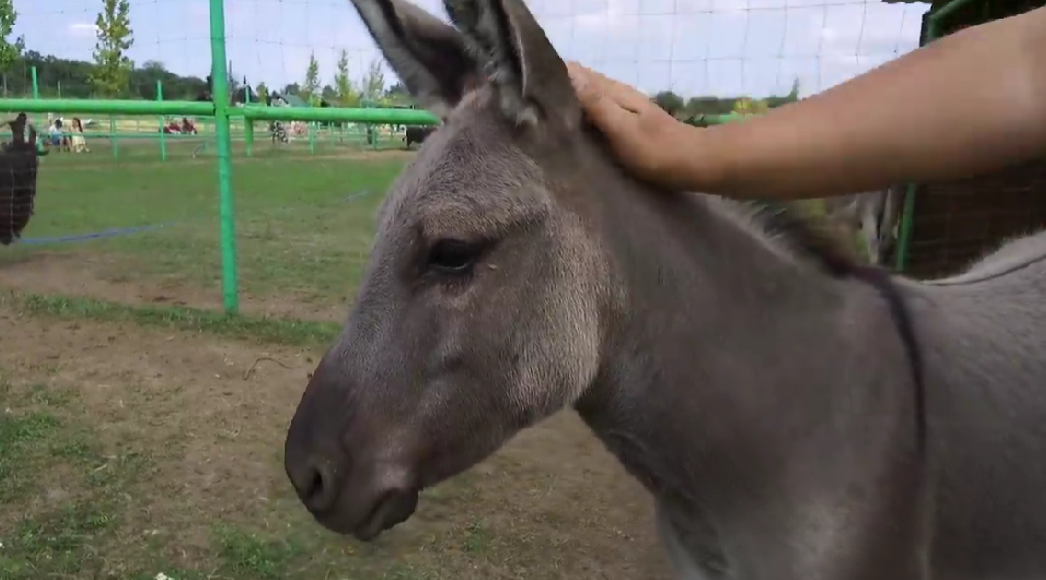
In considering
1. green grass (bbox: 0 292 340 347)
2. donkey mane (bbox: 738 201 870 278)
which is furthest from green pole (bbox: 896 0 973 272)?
donkey mane (bbox: 738 201 870 278)

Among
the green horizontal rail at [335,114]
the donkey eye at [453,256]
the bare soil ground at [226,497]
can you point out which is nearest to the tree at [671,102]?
the donkey eye at [453,256]

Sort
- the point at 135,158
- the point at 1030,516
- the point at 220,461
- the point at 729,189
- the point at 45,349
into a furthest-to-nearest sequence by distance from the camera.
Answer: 1. the point at 135,158
2. the point at 45,349
3. the point at 220,461
4. the point at 1030,516
5. the point at 729,189

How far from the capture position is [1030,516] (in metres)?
1.93

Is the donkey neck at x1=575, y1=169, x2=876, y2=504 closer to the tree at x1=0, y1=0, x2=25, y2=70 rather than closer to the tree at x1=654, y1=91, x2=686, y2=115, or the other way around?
the tree at x1=654, y1=91, x2=686, y2=115

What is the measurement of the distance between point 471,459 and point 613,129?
0.71 meters

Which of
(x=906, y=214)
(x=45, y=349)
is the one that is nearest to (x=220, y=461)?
(x=45, y=349)

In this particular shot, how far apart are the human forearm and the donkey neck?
25cm

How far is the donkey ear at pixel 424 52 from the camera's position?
5.75 ft

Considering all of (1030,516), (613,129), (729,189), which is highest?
(613,129)

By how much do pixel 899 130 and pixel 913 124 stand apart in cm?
2

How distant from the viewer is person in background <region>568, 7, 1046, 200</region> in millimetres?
1358

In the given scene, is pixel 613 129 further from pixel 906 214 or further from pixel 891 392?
pixel 906 214

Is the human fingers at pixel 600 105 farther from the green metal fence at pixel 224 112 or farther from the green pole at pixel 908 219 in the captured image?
the green pole at pixel 908 219

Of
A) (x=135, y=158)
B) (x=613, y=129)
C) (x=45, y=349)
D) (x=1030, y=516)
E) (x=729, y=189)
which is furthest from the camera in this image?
(x=135, y=158)
